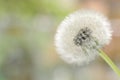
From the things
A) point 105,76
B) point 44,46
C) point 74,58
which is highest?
point 44,46

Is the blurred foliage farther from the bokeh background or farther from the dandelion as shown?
the dandelion

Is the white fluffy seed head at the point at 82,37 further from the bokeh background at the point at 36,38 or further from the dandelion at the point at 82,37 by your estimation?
the bokeh background at the point at 36,38

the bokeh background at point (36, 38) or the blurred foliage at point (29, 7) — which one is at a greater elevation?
the blurred foliage at point (29, 7)

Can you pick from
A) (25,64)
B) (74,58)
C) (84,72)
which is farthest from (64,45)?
(25,64)

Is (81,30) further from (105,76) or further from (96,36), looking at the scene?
(105,76)

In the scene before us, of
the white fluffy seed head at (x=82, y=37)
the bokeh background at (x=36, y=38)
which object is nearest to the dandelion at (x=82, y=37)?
the white fluffy seed head at (x=82, y=37)
